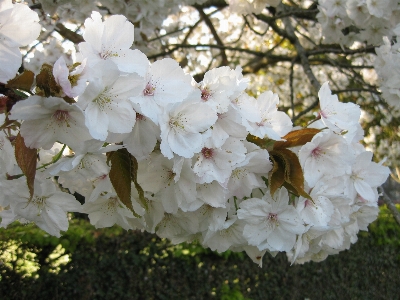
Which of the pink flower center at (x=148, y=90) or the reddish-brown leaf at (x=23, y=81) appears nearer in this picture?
the reddish-brown leaf at (x=23, y=81)

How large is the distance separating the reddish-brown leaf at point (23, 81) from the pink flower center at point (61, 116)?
8 cm

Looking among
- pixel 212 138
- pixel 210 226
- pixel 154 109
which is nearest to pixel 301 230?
pixel 210 226

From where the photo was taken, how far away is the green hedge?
144 inches

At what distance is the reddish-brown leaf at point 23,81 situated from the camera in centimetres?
75

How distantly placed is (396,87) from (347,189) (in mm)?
1066

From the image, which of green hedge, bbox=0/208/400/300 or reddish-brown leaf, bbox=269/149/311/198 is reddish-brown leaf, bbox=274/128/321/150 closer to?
reddish-brown leaf, bbox=269/149/311/198

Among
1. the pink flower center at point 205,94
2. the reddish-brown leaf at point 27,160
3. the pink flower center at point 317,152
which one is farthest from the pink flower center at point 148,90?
the pink flower center at point 317,152

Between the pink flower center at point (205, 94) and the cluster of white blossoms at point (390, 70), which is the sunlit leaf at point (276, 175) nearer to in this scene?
the pink flower center at point (205, 94)

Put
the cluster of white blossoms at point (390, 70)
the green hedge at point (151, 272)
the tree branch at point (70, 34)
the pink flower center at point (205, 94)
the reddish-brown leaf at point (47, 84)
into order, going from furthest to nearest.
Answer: the green hedge at point (151, 272) < the tree branch at point (70, 34) < the cluster of white blossoms at point (390, 70) < the pink flower center at point (205, 94) < the reddish-brown leaf at point (47, 84)

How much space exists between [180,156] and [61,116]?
0.28 m

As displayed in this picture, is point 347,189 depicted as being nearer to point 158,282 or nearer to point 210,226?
point 210,226

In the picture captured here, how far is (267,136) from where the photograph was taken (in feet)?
3.62

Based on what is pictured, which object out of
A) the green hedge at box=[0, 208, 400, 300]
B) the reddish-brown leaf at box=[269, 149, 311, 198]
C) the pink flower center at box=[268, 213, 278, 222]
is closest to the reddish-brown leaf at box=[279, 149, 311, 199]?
the reddish-brown leaf at box=[269, 149, 311, 198]

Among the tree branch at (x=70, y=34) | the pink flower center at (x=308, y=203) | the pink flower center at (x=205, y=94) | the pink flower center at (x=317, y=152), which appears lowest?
the pink flower center at (x=308, y=203)
